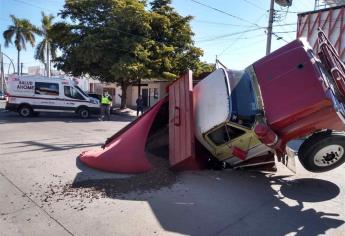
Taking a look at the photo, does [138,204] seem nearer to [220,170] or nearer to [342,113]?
[220,170]

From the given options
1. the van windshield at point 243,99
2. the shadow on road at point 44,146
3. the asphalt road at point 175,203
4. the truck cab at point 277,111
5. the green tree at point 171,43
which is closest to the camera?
the asphalt road at point 175,203

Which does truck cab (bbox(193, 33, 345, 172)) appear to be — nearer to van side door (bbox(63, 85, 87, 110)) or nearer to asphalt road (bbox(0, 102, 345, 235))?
asphalt road (bbox(0, 102, 345, 235))

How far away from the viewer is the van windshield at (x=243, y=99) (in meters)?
6.64

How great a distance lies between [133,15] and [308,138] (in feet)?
59.5

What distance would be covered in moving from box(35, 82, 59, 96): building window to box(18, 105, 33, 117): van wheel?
1030mm

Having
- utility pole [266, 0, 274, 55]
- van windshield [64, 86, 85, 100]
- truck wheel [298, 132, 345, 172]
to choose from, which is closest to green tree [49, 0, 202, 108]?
van windshield [64, 86, 85, 100]

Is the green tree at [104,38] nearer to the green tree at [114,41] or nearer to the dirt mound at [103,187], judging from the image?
the green tree at [114,41]

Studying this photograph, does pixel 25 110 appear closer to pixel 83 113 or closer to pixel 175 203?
pixel 83 113

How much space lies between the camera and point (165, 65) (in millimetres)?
23672

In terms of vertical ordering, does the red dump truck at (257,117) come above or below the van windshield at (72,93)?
below

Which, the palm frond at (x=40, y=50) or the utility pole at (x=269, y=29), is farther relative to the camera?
the palm frond at (x=40, y=50)

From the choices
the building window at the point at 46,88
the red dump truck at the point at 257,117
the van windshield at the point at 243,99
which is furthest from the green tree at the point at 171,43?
the van windshield at the point at 243,99

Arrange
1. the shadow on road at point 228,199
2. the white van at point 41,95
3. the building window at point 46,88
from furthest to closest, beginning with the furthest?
the building window at point 46,88 → the white van at point 41,95 → the shadow on road at point 228,199

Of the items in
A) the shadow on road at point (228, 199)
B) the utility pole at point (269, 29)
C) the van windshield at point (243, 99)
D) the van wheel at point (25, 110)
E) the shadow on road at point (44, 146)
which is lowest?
the shadow on road at point (228, 199)
